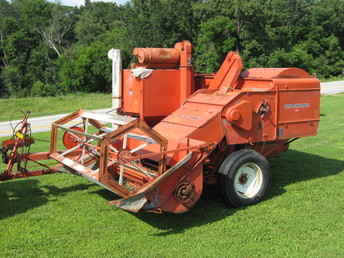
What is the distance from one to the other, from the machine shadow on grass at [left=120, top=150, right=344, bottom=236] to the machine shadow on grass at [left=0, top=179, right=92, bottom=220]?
1.60 m

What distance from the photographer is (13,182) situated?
7.43 m

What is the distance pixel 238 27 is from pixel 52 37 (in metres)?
26.1

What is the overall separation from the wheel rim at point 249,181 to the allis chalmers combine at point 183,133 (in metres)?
0.01

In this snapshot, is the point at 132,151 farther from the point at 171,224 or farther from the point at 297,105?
the point at 297,105

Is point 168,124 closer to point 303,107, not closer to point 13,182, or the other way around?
point 303,107

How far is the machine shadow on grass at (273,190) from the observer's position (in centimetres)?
560

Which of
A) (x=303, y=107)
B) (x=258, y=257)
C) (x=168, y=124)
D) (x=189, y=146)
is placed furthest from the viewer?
(x=303, y=107)

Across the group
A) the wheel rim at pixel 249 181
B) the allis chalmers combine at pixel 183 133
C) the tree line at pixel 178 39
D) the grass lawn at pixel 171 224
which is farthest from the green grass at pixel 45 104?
the wheel rim at pixel 249 181

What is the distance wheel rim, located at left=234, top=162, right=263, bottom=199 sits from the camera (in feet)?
20.2

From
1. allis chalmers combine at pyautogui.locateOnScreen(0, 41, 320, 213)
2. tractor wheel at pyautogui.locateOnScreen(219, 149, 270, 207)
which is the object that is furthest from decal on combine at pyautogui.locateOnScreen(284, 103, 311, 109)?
tractor wheel at pyautogui.locateOnScreen(219, 149, 270, 207)

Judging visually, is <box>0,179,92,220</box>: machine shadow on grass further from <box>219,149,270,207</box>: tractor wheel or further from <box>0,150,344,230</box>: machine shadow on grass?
<box>219,149,270,207</box>: tractor wheel

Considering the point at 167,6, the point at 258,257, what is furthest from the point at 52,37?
the point at 258,257

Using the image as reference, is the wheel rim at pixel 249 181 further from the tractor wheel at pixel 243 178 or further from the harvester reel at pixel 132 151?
the harvester reel at pixel 132 151

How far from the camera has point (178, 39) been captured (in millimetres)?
46531
